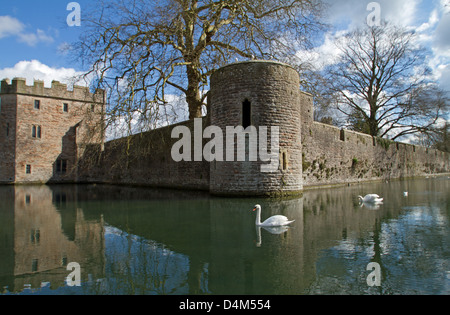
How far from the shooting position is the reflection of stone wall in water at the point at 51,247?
3811 millimetres

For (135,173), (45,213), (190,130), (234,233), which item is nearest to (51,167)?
(135,173)

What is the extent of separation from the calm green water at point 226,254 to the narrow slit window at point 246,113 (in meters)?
4.89

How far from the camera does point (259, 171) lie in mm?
11750

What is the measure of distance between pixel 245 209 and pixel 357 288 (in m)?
5.79

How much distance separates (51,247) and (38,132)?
89.0 feet

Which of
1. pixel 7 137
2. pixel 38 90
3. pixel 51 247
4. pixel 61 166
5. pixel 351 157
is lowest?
pixel 51 247

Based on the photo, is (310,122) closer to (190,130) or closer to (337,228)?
(190,130)

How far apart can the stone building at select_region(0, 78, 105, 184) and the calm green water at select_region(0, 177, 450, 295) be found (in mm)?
21414

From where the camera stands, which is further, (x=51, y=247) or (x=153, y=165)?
(x=153, y=165)

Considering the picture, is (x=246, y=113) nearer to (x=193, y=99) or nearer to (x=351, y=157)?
(x=193, y=99)

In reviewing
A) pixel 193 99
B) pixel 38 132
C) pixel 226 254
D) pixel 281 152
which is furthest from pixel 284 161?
pixel 38 132

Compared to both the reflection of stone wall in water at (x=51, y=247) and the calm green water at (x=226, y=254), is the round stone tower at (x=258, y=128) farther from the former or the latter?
the reflection of stone wall in water at (x=51, y=247)

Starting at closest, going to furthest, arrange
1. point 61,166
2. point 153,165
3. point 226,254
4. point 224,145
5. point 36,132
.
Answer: point 226,254 < point 224,145 < point 153,165 < point 36,132 < point 61,166

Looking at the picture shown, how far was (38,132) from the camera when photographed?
28.3 meters
